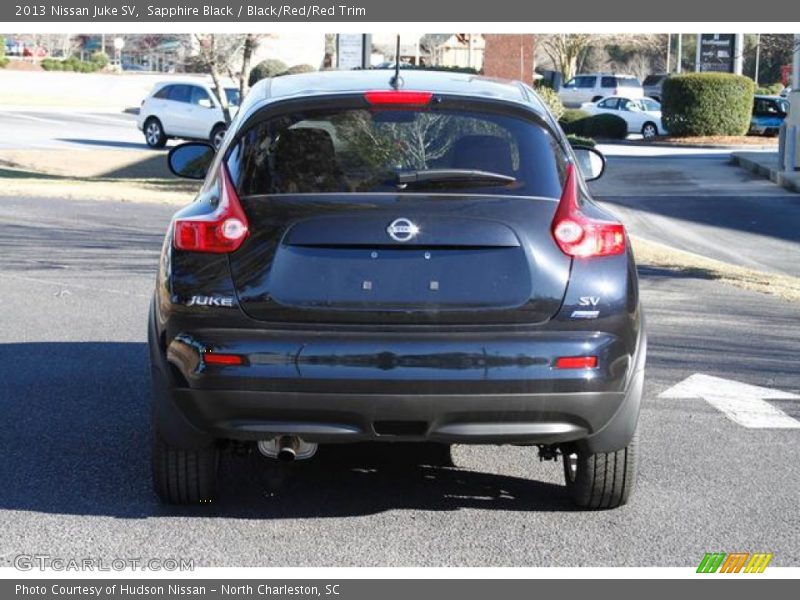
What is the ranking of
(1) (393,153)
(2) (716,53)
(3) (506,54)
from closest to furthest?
(1) (393,153), (3) (506,54), (2) (716,53)

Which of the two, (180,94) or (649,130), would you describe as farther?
(649,130)

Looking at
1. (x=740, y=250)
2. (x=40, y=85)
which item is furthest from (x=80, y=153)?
(x=40, y=85)

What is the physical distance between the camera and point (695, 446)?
6.52 m

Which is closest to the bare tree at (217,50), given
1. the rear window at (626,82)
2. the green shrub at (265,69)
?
the green shrub at (265,69)

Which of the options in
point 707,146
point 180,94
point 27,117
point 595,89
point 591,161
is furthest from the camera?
point 595,89

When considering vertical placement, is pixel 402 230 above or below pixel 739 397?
above

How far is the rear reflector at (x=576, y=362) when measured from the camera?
15.8 feet

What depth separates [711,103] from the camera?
4009 centimetres

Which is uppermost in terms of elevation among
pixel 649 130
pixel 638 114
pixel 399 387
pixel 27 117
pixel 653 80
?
pixel 399 387

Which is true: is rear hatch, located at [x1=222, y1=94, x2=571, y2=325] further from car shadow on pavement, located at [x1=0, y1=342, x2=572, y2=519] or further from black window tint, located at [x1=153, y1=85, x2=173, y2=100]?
black window tint, located at [x1=153, y1=85, x2=173, y2=100]

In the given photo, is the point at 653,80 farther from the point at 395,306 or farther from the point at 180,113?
the point at 395,306

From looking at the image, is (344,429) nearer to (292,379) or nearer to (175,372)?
(292,379)

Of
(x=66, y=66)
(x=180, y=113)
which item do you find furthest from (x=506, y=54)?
(x=66, y=66)

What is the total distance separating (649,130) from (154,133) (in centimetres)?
1762
